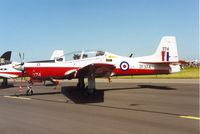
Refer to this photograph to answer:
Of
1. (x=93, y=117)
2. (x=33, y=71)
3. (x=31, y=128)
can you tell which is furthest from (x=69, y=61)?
(x=31, y=128)

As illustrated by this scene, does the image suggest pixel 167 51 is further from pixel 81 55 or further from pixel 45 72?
pixel 45 72

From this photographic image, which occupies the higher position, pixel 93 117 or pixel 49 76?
pixel 49 76

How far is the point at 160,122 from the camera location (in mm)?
7727

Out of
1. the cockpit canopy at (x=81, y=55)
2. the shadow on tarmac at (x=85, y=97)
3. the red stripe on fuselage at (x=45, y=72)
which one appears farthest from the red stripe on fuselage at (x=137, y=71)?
the red stripe on fuselage at (x=45, y=72)

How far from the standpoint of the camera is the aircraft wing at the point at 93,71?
1333 cm

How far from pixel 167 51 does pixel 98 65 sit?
7853mm

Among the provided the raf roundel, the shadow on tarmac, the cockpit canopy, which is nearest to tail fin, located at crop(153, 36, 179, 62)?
the raf roundel

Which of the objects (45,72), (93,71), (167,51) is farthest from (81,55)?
(167,51)

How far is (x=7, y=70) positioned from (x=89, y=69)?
11.9m

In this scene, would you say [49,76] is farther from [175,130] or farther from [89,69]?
[175,130]

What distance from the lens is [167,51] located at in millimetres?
19531

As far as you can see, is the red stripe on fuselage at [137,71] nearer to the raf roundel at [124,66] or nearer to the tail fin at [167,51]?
the raf roundel at [124,66]

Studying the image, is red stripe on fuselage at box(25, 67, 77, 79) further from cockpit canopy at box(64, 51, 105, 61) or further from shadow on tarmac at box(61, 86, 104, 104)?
shadow on tarmac at box(61, 86, 104, 104)

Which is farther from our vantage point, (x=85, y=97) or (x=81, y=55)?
(x=81, y=55)
